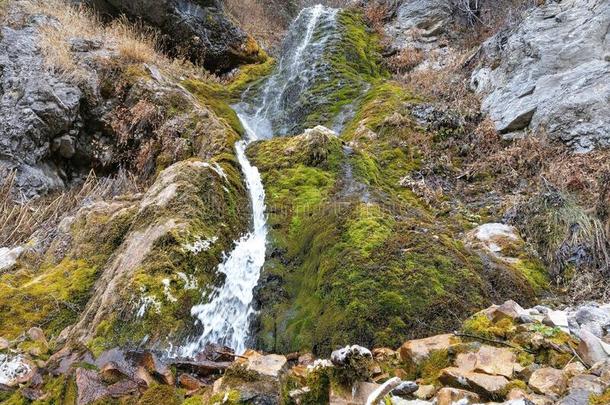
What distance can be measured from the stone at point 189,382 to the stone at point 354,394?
0.92 metres

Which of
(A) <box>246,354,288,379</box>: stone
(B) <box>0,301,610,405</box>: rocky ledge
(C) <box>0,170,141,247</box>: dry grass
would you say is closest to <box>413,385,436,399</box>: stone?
(B) <box>0,301,610,405</box>: rocky ledge

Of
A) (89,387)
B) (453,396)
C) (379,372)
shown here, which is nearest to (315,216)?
(379,372)

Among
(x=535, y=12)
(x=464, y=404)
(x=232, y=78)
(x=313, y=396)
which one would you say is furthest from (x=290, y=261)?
(x=232, y=78)

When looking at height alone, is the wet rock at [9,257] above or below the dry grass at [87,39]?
below

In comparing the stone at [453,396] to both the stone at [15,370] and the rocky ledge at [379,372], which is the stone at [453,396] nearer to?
the rocky ledge at [379,372]

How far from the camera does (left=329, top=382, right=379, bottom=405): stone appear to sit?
211 centimetres

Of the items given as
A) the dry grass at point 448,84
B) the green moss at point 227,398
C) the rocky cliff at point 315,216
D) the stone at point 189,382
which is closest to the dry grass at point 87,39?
the rocky cliff at point 315,216

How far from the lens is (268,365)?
241 centimetres

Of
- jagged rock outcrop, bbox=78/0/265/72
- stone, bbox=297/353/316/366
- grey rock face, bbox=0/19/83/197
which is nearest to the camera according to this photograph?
stone, bbox=297/353/316/366

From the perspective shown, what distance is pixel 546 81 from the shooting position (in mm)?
6945

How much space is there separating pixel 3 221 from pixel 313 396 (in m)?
5.40

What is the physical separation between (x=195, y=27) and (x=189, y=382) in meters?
10.2

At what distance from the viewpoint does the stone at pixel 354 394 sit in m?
2.11

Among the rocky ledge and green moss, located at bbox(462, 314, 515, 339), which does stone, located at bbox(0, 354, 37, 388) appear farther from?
green moss, located at bbox(462, 314, 515, 339)
